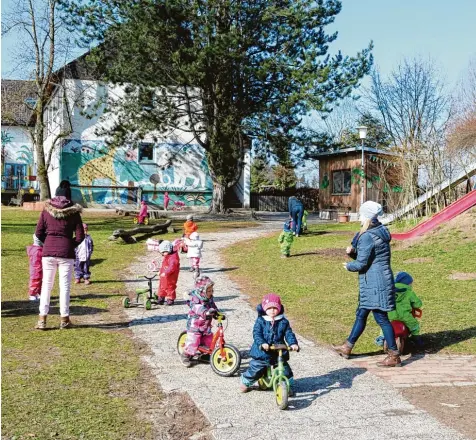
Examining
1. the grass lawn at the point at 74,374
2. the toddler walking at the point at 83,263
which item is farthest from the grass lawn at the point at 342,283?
the toddler walking at the point at 83,263

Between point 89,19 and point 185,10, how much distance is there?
512 cm

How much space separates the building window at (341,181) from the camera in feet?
109

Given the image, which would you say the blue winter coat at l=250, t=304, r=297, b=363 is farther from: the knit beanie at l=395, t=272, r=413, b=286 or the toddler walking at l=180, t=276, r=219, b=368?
the knit beanie at l=395, t=272, r=413, b=286

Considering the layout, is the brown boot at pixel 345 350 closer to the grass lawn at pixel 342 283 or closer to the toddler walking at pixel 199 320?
the grass lawn at pixel 342 283

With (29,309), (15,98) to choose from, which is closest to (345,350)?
(29,309)

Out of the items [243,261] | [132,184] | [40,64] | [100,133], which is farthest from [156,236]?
[40,64]

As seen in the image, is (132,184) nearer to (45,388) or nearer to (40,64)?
(40,64)

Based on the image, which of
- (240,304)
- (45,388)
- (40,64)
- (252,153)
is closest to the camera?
(45,388)

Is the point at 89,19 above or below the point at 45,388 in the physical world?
above

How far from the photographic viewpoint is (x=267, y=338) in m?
6.29

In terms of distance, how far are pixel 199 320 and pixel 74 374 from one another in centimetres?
146

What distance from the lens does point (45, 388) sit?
6.30 m

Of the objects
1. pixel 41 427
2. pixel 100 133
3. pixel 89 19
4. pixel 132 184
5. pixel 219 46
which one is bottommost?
pixel 41 427

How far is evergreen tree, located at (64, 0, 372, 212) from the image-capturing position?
2691cm
